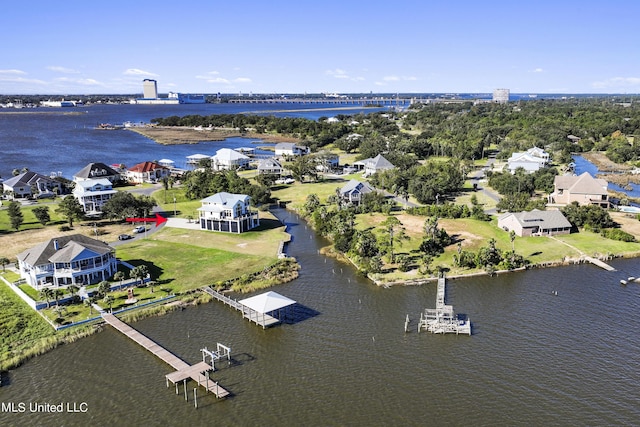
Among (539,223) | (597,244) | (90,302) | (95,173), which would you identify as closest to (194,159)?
(95,173)

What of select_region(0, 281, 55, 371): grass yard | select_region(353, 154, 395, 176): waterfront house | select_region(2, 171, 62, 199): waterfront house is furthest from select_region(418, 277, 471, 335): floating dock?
select_region(2, 171, 62, 199): waterfront house

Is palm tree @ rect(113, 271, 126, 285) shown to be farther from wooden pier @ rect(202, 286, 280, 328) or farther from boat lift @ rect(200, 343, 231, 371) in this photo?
boat lift @ rect(200, 343, 231, 371)

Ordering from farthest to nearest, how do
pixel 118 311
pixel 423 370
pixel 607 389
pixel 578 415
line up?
pixel 118 311 < pixel 423 370 < pixel 607 389 < pixel 578 415

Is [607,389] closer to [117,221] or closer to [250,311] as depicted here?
[250,311]

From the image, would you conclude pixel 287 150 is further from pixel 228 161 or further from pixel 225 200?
pixel 225 200

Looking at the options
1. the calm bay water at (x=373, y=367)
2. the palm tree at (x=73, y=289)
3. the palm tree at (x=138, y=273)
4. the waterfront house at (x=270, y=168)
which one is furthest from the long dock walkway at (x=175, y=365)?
the waterfront house at (x=270, y=168)

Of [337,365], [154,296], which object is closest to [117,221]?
[154,296]

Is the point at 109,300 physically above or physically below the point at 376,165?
below
